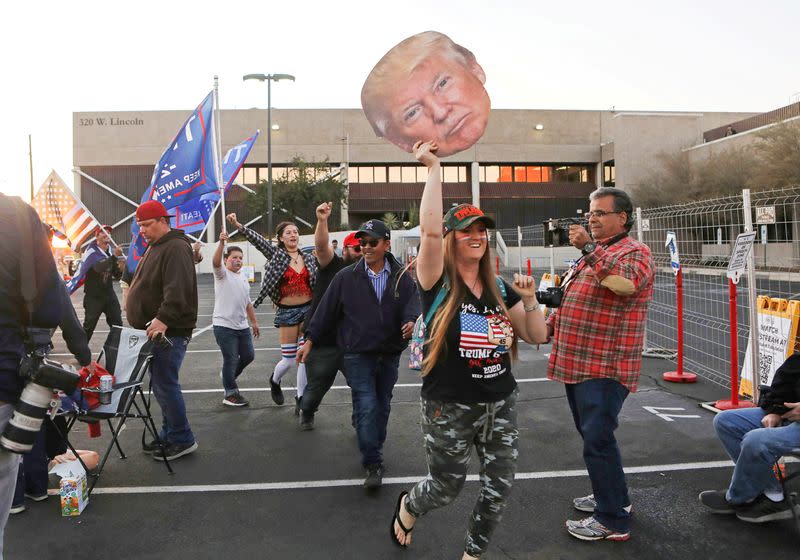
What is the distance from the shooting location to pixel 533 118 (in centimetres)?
4997

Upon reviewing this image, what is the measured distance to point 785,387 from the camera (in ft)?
11.8

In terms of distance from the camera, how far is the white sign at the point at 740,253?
5668 millimetres

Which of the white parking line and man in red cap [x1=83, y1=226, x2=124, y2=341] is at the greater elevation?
man in red cap [x1=83, y1=226, x2=124, y2=341]

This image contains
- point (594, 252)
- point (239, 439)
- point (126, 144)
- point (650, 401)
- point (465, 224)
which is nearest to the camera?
point (465, 224)

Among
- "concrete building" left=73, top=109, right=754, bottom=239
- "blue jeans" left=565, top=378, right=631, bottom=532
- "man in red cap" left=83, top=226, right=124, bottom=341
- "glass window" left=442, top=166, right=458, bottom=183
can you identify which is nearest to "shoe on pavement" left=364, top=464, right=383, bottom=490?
"blue jeans" left=565, top=378, right=631, bottom=532


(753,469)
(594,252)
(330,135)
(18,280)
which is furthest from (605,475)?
(330,135)

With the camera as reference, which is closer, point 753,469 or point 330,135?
point 753,469

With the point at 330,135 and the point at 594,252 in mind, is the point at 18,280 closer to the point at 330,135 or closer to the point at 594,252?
the point at 594,252

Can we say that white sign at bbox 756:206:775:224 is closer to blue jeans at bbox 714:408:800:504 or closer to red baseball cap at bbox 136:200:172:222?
blue jeans at bbox 714:408:800:504

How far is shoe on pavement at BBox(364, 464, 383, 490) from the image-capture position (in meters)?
4.31

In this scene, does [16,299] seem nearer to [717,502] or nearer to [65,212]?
[717,502]

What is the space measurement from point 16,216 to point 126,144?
50.9 m

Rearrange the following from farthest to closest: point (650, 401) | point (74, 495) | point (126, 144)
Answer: point (126, 144) < point (650, 401) < point (74, 495)

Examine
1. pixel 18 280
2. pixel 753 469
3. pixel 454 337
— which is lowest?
pixel 753 469
